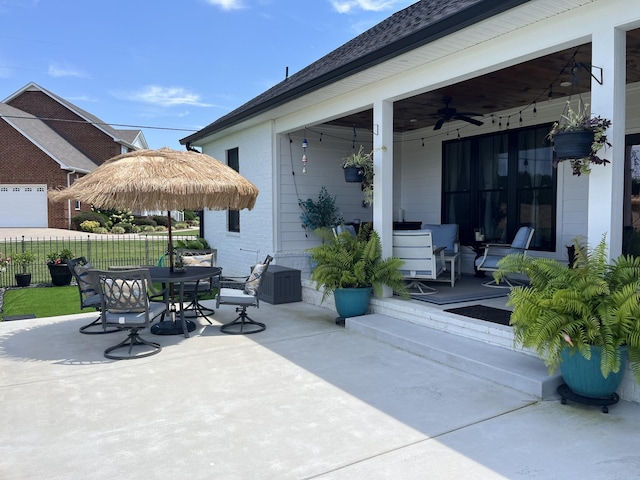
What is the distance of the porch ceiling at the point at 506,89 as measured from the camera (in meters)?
5.46

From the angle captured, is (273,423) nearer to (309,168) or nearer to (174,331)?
(174,331)

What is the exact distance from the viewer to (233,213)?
36.1 feet

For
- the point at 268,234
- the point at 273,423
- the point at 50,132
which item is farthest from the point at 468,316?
the point at 50,132

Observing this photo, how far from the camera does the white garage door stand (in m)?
25.0

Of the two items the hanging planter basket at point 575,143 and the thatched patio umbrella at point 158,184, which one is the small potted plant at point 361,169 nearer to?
the thatched patio umbrella at point 158,184

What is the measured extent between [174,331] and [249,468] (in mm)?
3519

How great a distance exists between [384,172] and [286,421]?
392cm

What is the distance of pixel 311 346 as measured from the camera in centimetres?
534

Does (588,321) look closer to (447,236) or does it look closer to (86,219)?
(447,236)

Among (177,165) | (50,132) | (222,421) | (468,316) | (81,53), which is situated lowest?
(222,421)

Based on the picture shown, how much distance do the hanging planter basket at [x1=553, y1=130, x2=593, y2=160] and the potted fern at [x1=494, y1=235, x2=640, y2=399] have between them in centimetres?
78

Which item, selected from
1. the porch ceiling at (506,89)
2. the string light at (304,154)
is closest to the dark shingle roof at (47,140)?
the string light at (304,154)

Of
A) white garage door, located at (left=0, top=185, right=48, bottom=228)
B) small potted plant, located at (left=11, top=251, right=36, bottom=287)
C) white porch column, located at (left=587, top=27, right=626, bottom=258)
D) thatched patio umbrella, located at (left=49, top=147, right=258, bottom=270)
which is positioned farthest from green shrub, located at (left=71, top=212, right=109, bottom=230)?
white porch column, located at (left=587, top=27, right=626, bottom=258)

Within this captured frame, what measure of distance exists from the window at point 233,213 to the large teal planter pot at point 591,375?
8.23 meters
